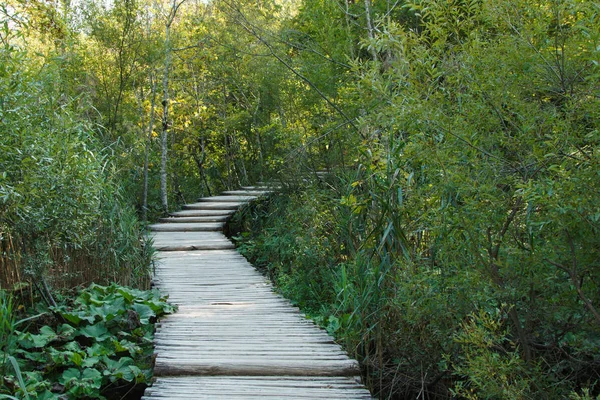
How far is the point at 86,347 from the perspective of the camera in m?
4.02

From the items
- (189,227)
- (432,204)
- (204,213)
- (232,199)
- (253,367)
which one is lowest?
(253,367)

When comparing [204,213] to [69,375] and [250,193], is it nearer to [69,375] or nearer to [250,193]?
[250,193]

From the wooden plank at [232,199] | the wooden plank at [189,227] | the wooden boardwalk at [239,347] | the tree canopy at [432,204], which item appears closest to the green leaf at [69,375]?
the wooden boardwalk at [239,347]

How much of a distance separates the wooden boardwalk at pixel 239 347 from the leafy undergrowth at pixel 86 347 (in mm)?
227

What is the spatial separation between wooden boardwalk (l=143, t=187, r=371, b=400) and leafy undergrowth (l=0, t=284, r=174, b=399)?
0.23 meters

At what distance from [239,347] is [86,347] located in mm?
1011

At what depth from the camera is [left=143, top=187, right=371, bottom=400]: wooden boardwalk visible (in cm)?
323

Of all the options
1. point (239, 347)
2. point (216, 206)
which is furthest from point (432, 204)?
point (216, 206)

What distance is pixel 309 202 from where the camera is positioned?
7012 mm

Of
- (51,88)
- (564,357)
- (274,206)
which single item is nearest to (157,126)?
(274,206)

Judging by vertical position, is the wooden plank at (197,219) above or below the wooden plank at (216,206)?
below

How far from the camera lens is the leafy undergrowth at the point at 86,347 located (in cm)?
342

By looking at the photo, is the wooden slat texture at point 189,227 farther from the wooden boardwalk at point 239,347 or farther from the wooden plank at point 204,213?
the wooden boardwalk at point 239,347

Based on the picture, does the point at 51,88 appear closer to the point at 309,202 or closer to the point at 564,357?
the point at 309,202
